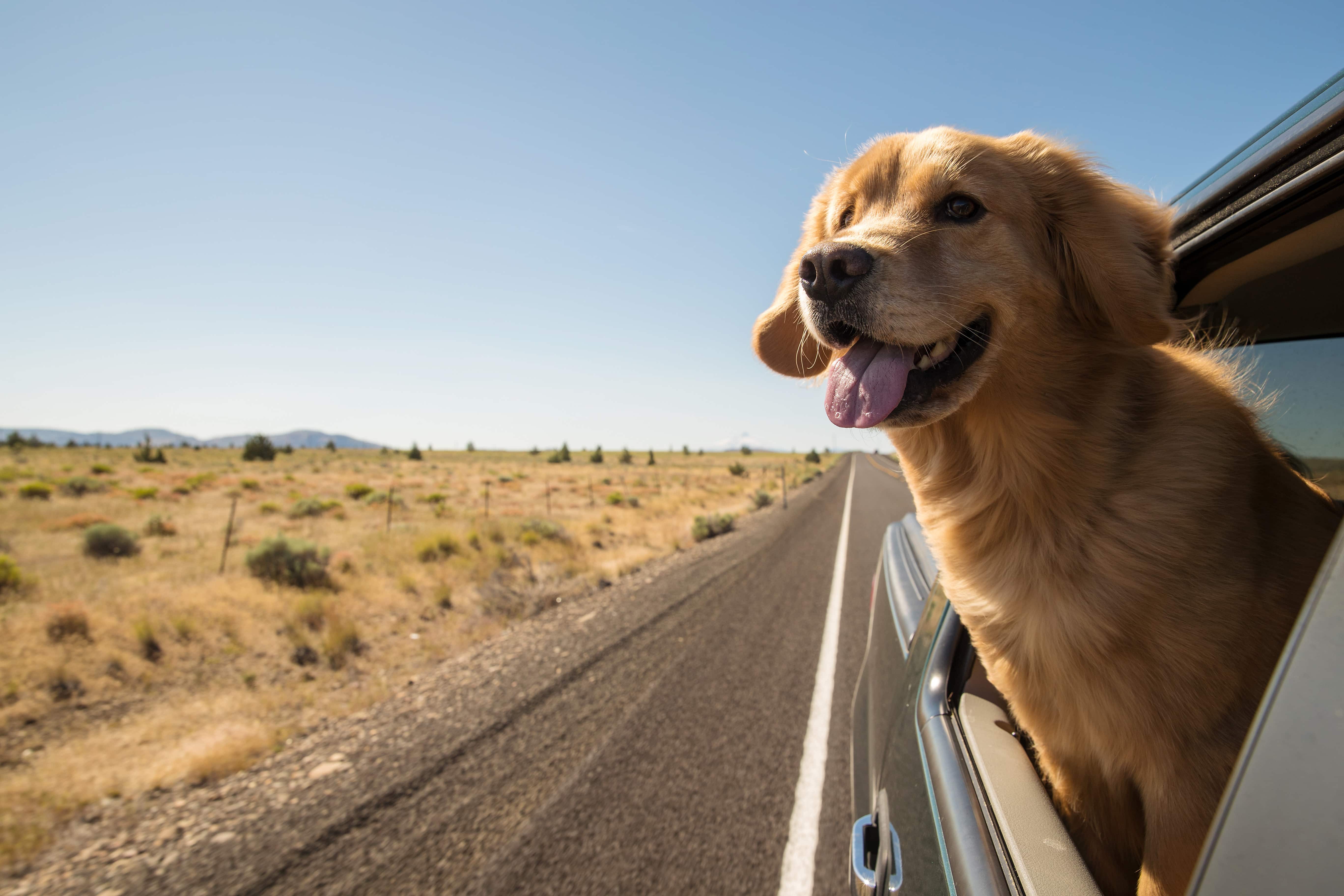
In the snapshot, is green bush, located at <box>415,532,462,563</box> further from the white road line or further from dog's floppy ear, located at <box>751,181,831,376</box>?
dog's floppy ear, located at <box>751,181,831,376</box>

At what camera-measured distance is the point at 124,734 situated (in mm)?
5430

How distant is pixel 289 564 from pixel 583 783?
10.2 m

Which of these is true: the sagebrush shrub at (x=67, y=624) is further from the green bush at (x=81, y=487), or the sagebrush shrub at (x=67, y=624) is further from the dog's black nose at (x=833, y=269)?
the green bush at (x=81, y=487)

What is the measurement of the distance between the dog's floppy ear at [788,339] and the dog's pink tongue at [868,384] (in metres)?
0.56

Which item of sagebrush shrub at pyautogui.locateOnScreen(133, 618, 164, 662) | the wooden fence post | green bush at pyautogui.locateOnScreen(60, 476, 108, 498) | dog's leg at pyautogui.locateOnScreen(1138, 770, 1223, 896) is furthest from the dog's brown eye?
green bush at pyautogui.locateOnScreen(60, 476, 108, 498)

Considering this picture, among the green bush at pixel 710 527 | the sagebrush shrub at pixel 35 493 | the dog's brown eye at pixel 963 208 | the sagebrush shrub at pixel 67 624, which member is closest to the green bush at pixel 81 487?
the sagebrush shrub at pixel 35 493

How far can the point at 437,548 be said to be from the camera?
43.1 feet

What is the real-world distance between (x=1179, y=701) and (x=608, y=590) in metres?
9.12

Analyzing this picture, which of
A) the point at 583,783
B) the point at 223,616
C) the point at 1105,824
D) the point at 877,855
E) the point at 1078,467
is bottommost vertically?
the point at 223,616

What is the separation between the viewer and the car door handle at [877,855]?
1.54 metres

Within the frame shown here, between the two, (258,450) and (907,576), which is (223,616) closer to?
(907,576)

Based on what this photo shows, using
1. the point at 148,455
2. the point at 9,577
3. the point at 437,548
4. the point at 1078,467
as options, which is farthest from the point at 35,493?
the point at 1078,467

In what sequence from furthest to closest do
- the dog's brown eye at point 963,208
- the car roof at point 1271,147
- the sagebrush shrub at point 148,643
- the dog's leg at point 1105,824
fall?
the sagebrush shrub at point 148,643, the dog's brown eye at point 963,208, the dog's leg at point 1105,824, the car roof at point 1271,147

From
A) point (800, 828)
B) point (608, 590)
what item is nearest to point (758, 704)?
point (800, 828)
